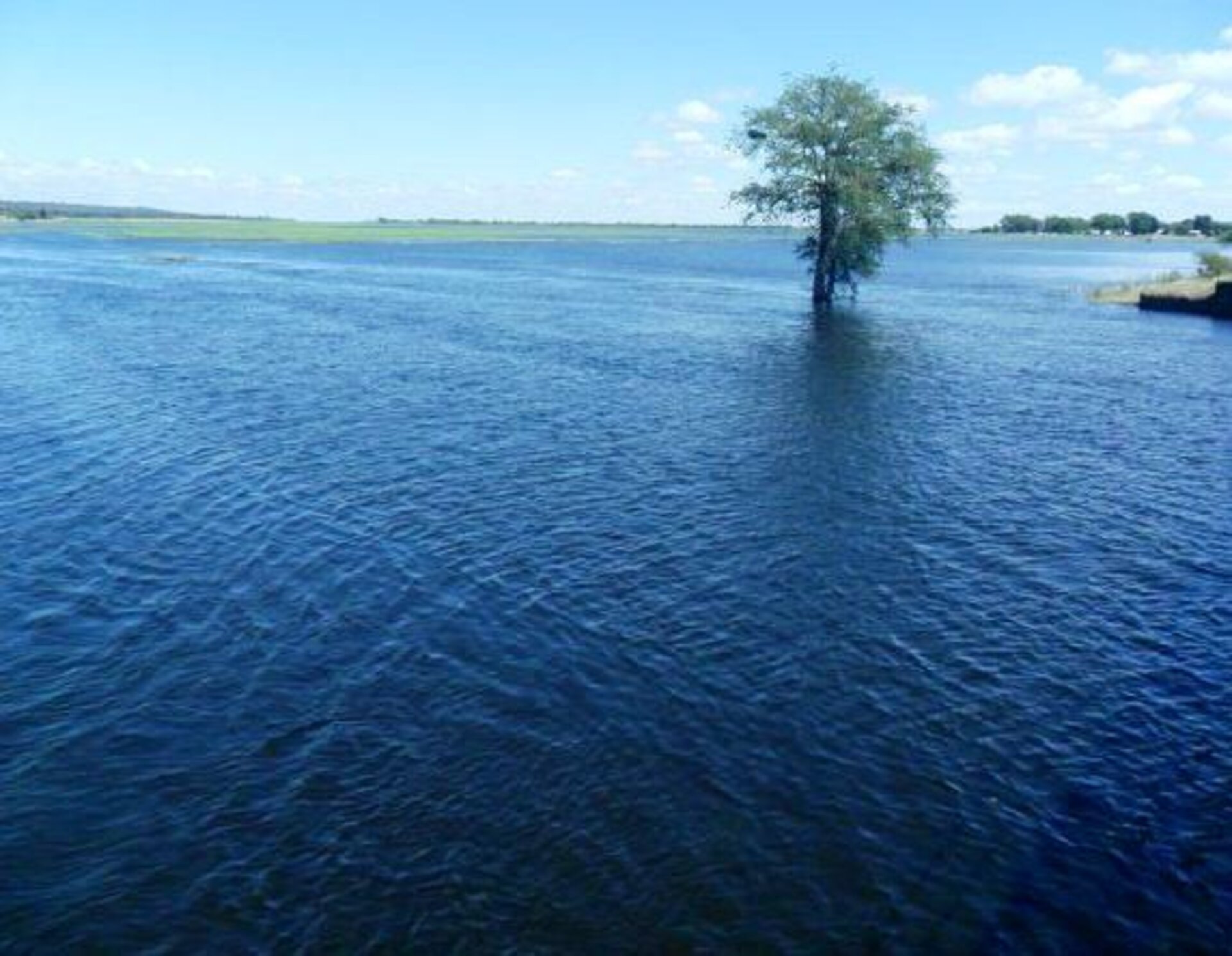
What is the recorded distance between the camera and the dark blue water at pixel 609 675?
17219 mm

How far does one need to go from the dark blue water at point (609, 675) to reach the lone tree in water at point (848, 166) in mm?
45836

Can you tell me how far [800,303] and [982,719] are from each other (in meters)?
97.1

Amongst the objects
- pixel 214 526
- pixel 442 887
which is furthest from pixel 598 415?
pixel 442 887

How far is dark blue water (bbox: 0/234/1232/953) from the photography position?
17.2 m

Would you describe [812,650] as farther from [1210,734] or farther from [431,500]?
[431,500]

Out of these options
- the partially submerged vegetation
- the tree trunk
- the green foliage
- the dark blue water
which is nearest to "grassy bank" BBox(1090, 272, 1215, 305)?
the partially submerged vegetation

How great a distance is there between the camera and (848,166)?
97062mm

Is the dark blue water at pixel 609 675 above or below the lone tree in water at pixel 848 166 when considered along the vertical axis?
below

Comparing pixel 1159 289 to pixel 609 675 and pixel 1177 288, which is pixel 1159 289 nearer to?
pixel 1177 288

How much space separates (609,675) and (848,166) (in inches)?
3314

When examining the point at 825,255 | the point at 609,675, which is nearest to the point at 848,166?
the point at 825,255

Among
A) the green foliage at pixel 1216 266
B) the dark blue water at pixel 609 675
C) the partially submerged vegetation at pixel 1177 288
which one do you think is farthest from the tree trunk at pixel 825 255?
the dark blue water at pixel 609 675

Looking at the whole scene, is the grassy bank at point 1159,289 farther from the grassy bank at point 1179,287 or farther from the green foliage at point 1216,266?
the green foliage at point 1216,266

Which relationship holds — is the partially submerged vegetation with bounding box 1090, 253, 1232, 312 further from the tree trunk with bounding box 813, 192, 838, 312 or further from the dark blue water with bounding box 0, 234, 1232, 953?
the dark blue water with bounding box 0, 234, 1232, 953
